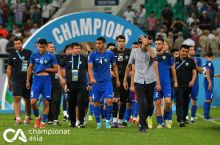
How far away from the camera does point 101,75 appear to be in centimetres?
2061

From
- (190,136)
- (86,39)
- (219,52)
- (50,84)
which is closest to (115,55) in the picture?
(50,84)

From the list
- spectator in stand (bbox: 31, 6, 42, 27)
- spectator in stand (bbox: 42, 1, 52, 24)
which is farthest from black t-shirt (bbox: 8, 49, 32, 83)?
spectator in stand (bbox: 42, 1, 52, 24)

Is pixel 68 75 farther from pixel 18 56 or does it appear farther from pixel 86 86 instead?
pixel 18 56

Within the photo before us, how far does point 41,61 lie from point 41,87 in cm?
63

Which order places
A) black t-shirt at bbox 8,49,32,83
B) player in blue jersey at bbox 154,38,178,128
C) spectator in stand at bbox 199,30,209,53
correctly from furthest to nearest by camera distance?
spectator in stand at bbox 199,30,209,53, black t-shirt at bbox 8,49,32,83, player in blue jersey at bbox 154,38,178,128

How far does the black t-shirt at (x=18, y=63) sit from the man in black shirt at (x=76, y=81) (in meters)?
1.57

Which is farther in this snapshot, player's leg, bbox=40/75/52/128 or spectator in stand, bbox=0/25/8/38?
spectator in stand, bbox=0/25/8/38

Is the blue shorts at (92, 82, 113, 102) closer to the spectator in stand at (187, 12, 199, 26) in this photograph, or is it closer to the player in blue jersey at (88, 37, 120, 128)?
the player in blue jersey at (88, 37, 120, 128)

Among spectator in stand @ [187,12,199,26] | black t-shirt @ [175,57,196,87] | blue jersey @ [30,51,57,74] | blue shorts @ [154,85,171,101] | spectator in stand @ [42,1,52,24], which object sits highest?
spectator in stand @ [42,1,52,24]

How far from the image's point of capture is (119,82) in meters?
21.0

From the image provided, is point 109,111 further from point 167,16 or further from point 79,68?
point 167,16

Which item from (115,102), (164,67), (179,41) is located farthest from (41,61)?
(179,41)

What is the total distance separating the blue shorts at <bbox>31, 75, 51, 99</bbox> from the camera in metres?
20.5

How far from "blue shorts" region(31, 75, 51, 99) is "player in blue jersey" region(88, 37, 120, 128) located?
3.59ft
